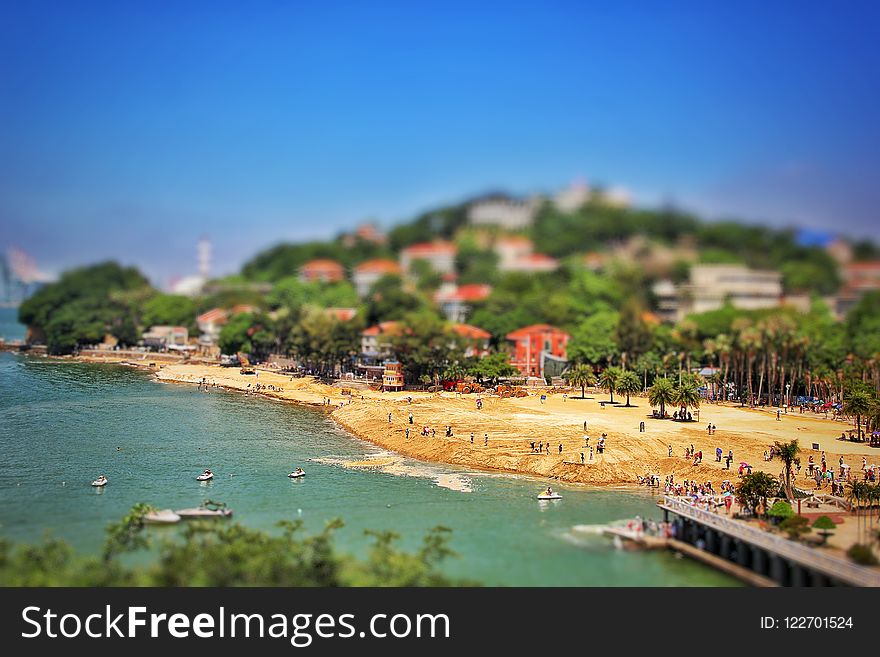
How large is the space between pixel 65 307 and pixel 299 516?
8510cm

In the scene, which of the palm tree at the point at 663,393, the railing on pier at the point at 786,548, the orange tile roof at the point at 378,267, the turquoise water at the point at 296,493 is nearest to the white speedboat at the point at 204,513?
the turquoise water at the point at 296,493

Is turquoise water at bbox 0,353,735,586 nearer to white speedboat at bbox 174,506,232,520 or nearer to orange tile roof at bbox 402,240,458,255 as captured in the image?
white speedboat at bbox 174,506,232,520

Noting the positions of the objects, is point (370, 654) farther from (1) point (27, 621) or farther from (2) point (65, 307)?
(2) point (65, 307)

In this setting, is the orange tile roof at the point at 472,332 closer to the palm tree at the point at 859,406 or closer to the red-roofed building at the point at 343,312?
the red-roofed building at the point at 343,312

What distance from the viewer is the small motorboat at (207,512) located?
97.7 feet

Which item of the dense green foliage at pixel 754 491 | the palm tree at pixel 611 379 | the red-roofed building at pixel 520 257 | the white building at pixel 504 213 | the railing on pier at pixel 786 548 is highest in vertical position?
the white building at pixel 504 213

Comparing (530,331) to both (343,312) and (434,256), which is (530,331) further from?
(434,256)

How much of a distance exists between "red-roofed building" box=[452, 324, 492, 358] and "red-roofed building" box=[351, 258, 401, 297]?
3620 centimetres

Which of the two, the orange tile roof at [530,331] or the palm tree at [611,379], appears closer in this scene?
the palm tree at [611,379]

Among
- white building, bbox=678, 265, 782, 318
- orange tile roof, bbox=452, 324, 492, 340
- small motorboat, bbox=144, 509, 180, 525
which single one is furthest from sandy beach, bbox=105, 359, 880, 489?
white building, bbox=678, 265, 782, 318

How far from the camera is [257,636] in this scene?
18.9m

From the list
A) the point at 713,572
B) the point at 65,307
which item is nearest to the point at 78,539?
the point at 713,572

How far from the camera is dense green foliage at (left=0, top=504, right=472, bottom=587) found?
21.0 metres

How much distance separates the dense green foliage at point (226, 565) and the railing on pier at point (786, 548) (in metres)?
8.87
